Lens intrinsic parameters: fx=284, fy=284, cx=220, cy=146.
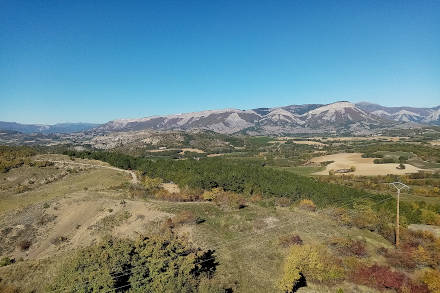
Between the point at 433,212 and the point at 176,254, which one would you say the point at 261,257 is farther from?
the point at 433,212

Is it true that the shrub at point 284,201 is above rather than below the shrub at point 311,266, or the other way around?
below

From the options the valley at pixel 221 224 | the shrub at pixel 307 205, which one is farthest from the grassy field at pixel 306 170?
the shrub at pixel 307 205

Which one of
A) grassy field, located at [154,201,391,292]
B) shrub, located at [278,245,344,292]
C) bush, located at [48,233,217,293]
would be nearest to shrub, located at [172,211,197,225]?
grassy field, located at [154,201,391,292]

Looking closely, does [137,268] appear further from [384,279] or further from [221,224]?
[384,279]

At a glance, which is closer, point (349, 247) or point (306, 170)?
point (349, 247)

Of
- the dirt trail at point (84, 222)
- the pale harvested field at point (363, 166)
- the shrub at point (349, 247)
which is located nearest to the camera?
the shrub at point (349, 247)

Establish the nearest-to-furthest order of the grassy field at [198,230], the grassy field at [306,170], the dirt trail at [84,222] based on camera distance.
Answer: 1. the grassy field at [198,230]
2. the dirt trail at [84,222]
3. the grassy field at [306,170]

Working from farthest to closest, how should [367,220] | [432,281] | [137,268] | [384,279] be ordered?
[367,220] → [384,279] → [432,281] → [137,268]

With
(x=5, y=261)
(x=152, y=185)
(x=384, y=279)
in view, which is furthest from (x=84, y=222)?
(x=384, y=279)

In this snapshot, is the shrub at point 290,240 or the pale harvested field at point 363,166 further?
the pale harvested field at point 363,166

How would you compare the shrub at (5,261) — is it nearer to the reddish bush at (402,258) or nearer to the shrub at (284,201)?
the reddish bush at (402,258)
